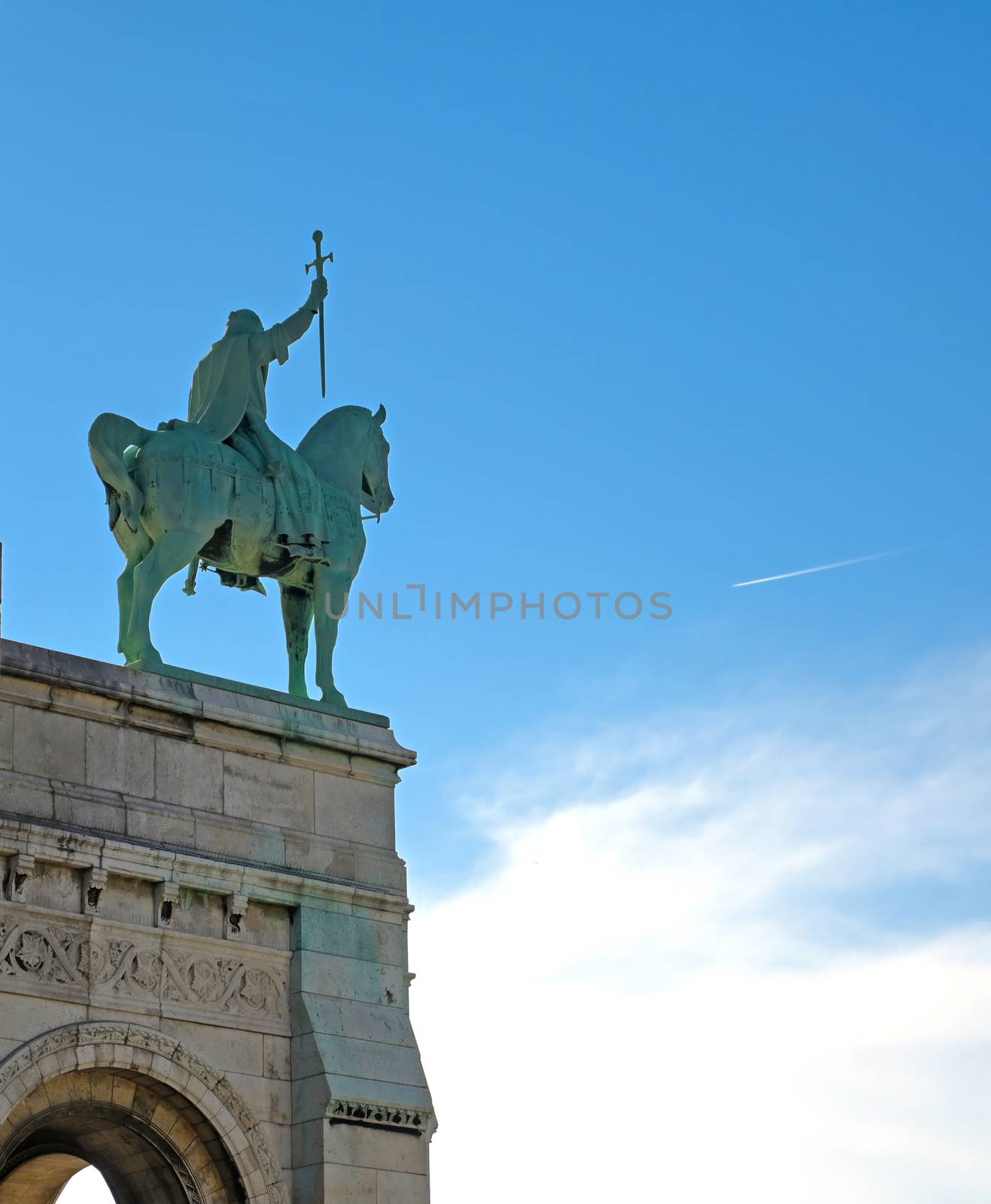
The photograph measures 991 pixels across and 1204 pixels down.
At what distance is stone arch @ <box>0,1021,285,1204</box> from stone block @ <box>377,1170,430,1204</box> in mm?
1041

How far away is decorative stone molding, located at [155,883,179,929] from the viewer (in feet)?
75.3

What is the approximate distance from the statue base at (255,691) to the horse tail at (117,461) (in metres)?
1.64

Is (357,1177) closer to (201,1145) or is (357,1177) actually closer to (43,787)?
(201,1145)

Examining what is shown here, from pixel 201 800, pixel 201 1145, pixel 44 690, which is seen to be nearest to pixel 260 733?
pixel 201 800

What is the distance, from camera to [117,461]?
24.6m

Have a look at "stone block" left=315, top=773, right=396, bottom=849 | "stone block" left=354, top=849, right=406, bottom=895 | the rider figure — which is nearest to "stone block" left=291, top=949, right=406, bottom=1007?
"stone block" left=354, top=849, right=406, bottom=895

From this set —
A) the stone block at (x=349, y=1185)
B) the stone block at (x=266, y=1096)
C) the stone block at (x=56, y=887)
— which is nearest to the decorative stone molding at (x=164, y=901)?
the stone block at (x=56, y=887)

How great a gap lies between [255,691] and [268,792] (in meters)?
1.17

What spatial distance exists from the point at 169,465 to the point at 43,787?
13.6 feet

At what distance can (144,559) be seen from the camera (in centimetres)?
2472

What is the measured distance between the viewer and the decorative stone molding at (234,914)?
2345 centimetres

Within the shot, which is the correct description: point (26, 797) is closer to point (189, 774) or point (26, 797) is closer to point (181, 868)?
point (181, 868)

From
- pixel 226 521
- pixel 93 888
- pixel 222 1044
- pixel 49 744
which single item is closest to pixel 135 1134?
pixel 222 1044

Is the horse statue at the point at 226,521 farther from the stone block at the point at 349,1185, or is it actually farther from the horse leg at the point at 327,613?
the stone block at the point at 349,1185
